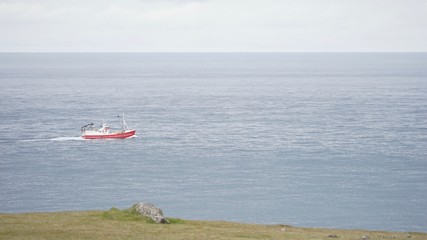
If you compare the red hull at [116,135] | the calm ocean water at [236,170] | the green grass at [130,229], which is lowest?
the calm ocean water at [236,170]

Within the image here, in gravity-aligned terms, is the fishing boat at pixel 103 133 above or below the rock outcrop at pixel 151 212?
below

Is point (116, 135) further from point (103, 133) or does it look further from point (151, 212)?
point (151, 212)

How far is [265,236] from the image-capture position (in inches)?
2325

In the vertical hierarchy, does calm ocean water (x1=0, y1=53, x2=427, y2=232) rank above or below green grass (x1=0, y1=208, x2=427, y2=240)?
below

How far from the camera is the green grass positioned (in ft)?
179

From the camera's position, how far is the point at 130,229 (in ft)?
190

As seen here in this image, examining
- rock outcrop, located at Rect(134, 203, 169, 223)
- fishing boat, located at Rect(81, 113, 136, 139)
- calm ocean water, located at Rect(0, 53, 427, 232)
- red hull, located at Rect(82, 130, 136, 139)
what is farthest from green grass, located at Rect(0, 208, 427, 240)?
red hull, located at Rect(82, 130, 136, 139)

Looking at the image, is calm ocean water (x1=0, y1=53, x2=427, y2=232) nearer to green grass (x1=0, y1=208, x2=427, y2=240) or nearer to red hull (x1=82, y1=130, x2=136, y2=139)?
red hull (x1=82, y1=130, x2=136, y2=139)

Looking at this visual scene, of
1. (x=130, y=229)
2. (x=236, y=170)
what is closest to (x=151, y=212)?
(x=130, y=229)

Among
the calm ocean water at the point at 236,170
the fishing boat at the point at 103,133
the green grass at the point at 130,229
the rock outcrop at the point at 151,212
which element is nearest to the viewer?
the green grass at the point at 130,229

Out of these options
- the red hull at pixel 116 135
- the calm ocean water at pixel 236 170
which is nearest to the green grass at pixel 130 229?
the calm ocean water at pixel 236 170

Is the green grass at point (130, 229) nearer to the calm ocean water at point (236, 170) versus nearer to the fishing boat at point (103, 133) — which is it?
the calm ocean water at point (236, 170)

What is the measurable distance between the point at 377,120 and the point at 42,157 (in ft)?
329

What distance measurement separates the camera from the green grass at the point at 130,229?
54.5 meters
